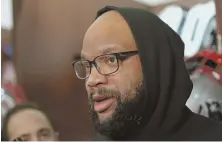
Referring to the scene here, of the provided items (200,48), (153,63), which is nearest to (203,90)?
(200,48)

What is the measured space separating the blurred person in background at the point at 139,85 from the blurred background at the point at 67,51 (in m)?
0.11

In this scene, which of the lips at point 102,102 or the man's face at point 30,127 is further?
the man's face at point 30,127

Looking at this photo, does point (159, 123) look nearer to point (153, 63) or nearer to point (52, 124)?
point (153, 63)

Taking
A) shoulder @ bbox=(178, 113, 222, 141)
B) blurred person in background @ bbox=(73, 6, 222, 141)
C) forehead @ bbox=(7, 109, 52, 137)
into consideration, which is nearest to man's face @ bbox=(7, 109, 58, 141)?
forehead @ bbox=(7, 109, 52, 137)

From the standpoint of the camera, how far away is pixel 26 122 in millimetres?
704

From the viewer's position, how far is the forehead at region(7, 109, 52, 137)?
70 cm

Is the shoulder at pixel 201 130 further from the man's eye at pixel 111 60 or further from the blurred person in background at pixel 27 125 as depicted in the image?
the blurred person in background at pixel 27 125

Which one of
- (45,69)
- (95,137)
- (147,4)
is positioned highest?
(147,4)

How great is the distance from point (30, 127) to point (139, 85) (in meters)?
0.26

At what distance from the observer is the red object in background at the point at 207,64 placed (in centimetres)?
69

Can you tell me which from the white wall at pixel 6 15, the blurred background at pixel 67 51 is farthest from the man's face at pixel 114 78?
the white wall at pixel 6 15

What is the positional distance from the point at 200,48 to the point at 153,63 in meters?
0.21

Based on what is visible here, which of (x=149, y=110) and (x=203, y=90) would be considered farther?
(x=203, y=90)

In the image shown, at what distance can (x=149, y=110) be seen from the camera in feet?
1.83
